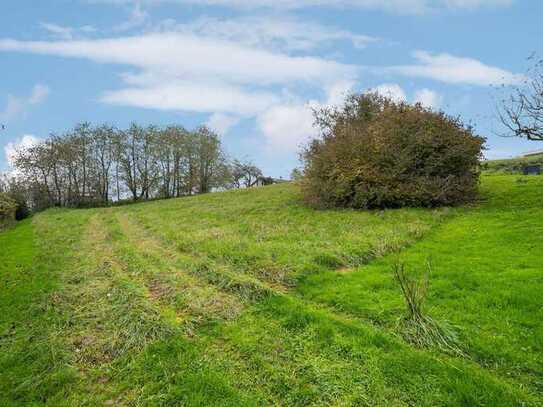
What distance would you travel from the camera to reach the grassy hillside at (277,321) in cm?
452

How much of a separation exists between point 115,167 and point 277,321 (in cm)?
4188

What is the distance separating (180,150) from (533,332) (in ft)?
139

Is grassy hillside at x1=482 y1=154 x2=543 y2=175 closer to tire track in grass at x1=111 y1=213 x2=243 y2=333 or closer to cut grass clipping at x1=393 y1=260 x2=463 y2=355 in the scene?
tire track in grass at x1=111 y1=213 x2=243 y2=333

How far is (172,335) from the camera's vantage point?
595 centimetres

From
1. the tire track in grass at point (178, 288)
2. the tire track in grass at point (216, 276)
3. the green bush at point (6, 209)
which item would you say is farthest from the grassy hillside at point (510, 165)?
the green bush at point (6, 209)

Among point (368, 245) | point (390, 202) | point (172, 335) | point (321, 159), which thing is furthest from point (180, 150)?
point (172, 335)

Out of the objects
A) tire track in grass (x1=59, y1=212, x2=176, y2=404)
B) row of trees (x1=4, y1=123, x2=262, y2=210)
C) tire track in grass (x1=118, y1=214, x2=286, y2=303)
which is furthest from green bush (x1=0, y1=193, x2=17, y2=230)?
tire track in grass (x1=59, y1=212, x2=176, y2=404)

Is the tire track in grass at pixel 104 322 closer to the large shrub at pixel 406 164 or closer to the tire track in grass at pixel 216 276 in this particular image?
the tire track in grass at pixel 216 276

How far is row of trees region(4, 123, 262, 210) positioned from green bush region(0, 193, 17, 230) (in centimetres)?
1045

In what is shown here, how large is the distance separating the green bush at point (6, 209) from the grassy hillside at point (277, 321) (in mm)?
18893

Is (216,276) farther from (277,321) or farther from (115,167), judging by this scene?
(115,167)

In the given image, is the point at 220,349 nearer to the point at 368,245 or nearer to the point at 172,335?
the point at 172,335

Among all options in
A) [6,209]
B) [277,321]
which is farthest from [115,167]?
[277,321]

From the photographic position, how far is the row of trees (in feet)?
135
